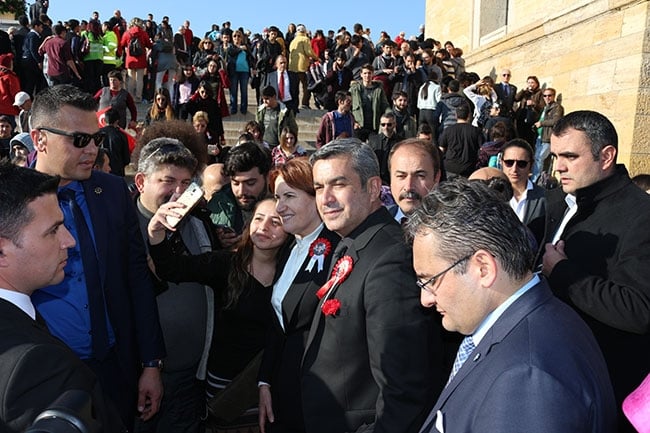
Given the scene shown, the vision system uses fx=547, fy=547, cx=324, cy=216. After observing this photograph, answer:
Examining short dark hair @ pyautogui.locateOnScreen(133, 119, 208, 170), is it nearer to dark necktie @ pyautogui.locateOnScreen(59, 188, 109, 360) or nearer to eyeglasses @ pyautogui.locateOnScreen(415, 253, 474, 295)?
dark necktie @ pyautogui.locateOnScreen(59, 188, 109, 360)

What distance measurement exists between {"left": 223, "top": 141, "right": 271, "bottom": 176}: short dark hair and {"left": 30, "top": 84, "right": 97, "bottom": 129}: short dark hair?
1.50 metres

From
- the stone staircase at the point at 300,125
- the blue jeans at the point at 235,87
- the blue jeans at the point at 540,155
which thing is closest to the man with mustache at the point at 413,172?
the blue jeans at the point at 540,155

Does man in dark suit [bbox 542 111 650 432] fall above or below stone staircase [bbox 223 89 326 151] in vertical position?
below

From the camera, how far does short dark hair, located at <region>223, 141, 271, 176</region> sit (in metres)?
4.26

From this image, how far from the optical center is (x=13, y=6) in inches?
785

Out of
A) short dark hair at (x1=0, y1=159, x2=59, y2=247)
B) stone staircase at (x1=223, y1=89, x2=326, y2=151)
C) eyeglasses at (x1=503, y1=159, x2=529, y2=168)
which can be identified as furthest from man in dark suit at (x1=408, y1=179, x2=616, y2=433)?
stone staircase at (x1=223, y1=89, x2=326, y2=151)

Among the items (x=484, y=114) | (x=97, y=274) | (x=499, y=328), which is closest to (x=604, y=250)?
(x=499, y=328)

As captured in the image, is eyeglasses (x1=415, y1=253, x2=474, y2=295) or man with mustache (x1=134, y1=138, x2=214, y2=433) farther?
man with mustache (x1=134, y1=138, x2=214, y2=433)

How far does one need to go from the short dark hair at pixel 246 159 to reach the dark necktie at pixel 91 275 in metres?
1.61

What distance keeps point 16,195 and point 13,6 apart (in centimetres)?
2214

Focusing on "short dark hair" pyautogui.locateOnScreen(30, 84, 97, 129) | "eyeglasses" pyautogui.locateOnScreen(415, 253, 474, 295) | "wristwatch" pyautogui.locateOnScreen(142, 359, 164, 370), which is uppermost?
"short dark hair" pyautogui.locateOnScreen(30, 84, 97, 129)

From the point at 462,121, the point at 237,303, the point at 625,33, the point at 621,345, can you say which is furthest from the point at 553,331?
the point at 625,33

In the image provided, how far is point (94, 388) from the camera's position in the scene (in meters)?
1.64

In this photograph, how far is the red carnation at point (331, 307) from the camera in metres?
2.30
